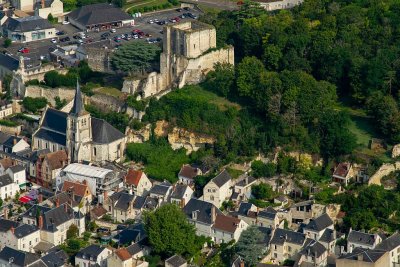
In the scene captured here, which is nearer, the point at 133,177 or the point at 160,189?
the point at 160,189

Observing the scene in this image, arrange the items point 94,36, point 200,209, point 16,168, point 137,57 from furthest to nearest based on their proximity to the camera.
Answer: point 94,36 → point 137,57 → point 16,168 → point 200,209

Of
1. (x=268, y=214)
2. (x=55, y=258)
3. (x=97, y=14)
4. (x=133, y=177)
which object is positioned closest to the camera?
(x=55, y=258)

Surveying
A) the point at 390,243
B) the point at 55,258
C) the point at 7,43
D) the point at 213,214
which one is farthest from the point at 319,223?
the point at 7,43

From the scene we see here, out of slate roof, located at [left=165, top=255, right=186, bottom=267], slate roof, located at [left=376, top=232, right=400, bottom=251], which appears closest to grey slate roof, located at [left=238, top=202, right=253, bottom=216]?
slate roof, located at [left=165, top=255, right=186, bottom=267]

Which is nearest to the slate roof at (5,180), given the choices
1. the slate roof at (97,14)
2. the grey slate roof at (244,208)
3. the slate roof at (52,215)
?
the slate roof at (52,215)

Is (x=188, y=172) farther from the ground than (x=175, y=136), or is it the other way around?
(x=175, y=136)

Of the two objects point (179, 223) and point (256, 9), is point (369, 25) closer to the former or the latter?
point (256, 9)

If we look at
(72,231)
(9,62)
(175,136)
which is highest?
(175,136)

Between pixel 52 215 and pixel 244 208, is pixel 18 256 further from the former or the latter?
pixel 244 208
